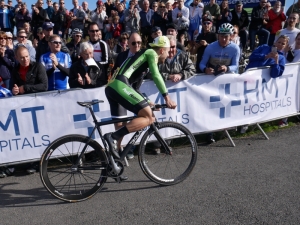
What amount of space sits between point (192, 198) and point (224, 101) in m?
2.37

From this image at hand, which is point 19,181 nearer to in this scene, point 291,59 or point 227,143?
point 227,143

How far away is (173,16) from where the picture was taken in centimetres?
1180

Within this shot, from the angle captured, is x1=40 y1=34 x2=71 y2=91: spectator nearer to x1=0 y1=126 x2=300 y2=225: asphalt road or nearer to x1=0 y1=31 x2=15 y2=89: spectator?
x1=0 y1=31 x2=15 y2=89: spectator

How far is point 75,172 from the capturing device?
4.61m

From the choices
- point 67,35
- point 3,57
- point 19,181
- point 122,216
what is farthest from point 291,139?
point 67,35

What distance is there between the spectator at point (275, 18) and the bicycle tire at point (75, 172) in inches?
356

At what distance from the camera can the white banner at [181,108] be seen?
5301mm

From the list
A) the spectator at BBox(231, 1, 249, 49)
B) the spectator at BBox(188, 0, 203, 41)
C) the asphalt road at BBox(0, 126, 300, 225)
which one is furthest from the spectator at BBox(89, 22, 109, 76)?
the spectator at BBox(231, 1, 249, 49)

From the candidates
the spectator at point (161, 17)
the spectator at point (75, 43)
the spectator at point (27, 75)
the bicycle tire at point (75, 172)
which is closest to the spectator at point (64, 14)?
the spectator at point (161, 17)

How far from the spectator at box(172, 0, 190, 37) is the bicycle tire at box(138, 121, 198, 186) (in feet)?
20.7

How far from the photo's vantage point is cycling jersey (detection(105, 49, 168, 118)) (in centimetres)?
449

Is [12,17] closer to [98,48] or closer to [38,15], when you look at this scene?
[38,15]

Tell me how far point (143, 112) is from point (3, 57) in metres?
3.29

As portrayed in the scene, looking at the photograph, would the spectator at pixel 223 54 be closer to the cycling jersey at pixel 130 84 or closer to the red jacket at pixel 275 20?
the cycling jersey at pixel 130 84
